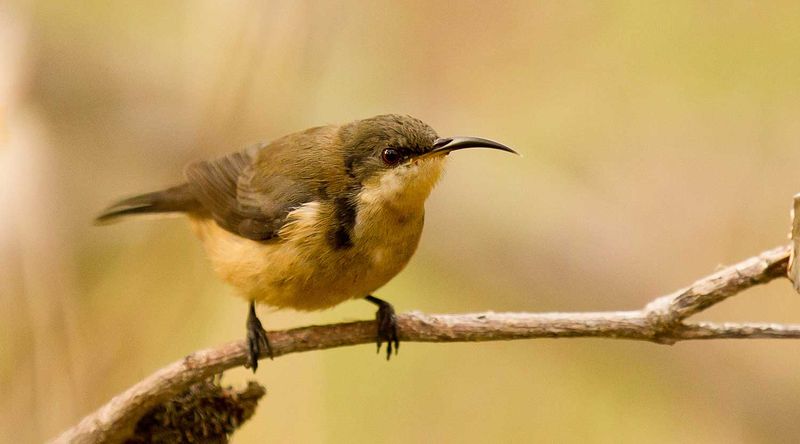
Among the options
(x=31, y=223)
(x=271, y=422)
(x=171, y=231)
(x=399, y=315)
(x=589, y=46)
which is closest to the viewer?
(x=399, y=315)

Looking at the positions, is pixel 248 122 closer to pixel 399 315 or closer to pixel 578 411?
pixel 399 315

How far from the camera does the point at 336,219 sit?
13.0 feet

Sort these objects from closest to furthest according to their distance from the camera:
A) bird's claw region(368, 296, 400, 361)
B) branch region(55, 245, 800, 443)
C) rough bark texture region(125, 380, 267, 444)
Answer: branch region(55, 245, 800, 443), rough bark texture region(125, 380, 267, 444), bird's claw region(368, 296, 400, 361)

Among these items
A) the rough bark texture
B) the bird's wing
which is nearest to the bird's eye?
the bird's wing

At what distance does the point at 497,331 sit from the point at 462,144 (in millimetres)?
940

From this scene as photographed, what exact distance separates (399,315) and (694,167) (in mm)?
3104

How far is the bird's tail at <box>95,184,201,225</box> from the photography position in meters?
4.77

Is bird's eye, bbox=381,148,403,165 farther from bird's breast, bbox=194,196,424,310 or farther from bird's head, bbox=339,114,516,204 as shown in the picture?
bird's breast, bbox=194,196,424,310

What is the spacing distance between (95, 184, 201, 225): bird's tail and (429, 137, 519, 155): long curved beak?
145cm

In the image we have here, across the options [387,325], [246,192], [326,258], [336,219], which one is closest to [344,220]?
[336,219]

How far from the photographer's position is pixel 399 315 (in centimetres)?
387

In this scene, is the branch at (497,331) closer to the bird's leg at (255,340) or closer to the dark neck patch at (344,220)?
the bird's leg at (255,340)

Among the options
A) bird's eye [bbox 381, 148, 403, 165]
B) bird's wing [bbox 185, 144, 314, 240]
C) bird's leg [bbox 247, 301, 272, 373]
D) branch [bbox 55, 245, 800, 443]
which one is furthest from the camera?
bird's wing [bbox 185, 144, 314, 240]

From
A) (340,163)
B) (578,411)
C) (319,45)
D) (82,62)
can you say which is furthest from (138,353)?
(82,62)
